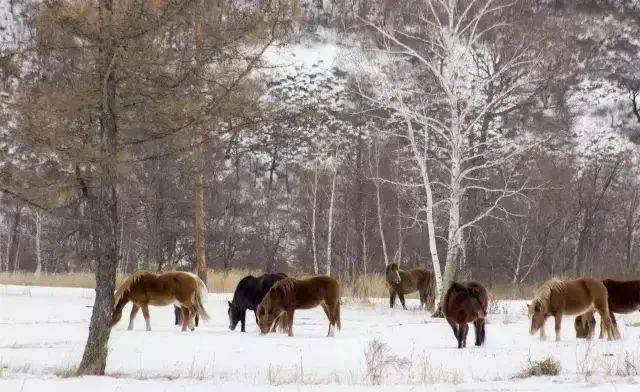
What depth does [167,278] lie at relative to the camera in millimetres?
13438

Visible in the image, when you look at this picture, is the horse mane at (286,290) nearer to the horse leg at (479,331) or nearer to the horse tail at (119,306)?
the horse tail at (119,306)

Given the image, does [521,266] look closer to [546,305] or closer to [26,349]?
[546,305]

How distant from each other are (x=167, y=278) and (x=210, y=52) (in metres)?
5.45

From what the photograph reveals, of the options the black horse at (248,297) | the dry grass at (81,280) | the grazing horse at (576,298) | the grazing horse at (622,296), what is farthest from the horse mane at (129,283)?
the dry grass at (81,280)

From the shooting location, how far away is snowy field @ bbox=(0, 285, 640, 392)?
24.7 ft

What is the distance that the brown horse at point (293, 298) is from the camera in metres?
13.0

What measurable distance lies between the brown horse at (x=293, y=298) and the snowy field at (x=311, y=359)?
0.37 metres

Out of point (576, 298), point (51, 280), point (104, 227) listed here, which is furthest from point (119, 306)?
point (51, 280)

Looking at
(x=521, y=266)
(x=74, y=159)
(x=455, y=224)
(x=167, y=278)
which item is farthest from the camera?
(x=521, y=266)

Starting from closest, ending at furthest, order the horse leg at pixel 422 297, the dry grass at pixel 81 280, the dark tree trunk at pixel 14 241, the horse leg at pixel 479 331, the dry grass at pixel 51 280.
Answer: the horse leg at pixel 479 331 → the horse leg at pixel 422 297 → the dry grass at pixel 81 280 → the dry grass at pixel 51 280 → the dark tree trunk at pixel 14 241

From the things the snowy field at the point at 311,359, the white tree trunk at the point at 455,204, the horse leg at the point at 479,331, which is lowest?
the snowy field at the point at 311,359

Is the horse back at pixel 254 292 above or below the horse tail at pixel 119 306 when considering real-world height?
above

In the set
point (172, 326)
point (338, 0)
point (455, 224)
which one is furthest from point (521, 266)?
point (338, 0)

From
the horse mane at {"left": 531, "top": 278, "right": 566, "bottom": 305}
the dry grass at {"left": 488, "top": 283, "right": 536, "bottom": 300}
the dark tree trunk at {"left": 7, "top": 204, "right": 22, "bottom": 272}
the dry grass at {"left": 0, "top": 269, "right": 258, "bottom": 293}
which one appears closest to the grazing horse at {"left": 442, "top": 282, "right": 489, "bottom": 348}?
the horse mane at {"left": 531, "top": 278, "right": 566, "bottom": 305}
